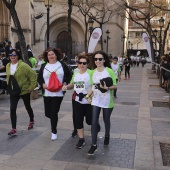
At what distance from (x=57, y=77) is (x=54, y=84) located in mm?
182

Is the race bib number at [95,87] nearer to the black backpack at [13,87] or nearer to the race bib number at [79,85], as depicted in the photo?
the race bib number at [79,85]

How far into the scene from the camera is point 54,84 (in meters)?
5.66

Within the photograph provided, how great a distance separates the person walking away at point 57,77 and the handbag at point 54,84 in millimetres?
18

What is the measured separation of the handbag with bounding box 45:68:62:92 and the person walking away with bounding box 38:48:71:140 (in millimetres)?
18

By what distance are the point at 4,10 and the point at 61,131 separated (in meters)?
21.3

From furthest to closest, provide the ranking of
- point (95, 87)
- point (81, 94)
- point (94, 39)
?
point (94, 39) < point (81, 94) < point (95, 87)

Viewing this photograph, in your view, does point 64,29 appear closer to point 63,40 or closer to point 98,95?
point 63,40

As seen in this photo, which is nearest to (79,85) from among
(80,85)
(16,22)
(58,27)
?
(80,85)

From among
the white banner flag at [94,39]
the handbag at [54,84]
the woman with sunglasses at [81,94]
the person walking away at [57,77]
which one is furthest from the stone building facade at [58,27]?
the woman with sunglasses at [81,94]

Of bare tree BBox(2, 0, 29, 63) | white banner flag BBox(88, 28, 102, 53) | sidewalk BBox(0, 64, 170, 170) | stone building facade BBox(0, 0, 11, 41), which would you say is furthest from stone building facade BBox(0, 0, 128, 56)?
sidewalk BBox(0, 64, 170, 170)

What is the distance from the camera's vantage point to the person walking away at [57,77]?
18.8 ft

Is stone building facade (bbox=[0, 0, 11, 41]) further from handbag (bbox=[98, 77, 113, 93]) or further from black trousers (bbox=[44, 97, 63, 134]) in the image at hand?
handbag (bbox=[98, 77, 113, 93])

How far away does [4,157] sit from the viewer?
4.95 metres

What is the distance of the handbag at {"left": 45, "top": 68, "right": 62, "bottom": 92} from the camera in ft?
18.5
